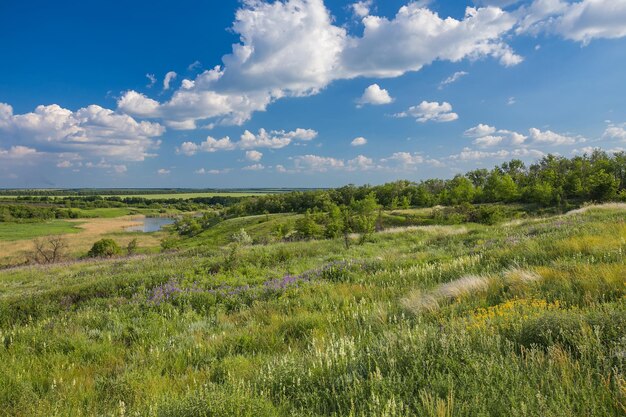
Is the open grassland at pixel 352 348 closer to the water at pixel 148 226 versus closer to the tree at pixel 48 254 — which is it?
the tree at pixel 48 254

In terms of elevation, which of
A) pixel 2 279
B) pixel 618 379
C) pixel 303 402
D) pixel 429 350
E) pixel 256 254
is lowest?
pixel 2 279

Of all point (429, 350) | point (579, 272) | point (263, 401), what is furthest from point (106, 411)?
point (579, 272)

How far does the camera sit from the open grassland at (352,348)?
277 cm

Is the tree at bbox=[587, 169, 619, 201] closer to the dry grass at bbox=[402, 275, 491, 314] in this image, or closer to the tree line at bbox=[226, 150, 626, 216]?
the tree line at bbox=[226, 150, 626, 216]

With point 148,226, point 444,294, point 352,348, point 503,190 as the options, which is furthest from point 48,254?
point 148,226

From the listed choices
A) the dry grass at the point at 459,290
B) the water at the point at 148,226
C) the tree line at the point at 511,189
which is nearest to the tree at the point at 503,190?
the tree line at the point at 511,189

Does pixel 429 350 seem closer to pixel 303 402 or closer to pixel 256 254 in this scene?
pixel 303 402

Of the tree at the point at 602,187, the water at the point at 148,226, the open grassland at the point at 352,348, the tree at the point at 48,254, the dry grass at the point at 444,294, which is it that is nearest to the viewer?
the open grassland at the point at 352,348

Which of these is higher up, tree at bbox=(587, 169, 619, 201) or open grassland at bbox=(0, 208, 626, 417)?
tree at bbox=(587, 169, 619, 201)

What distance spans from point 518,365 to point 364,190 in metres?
123

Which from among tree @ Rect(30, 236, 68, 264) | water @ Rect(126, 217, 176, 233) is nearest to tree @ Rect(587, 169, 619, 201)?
tree @ Rect(30, 236, 68, 264)

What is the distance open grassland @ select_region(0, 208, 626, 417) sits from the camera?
277 centimetres

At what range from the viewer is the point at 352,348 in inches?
154

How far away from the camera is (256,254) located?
17000 mm
